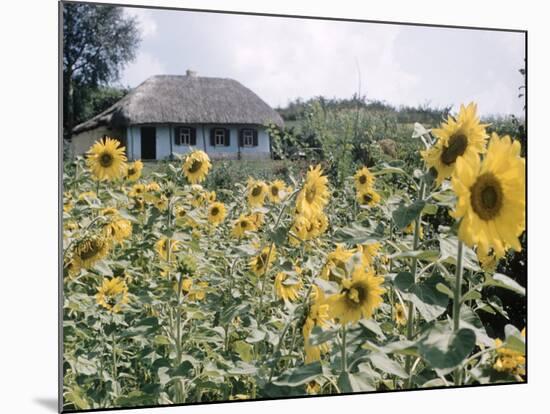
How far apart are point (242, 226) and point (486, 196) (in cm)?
142

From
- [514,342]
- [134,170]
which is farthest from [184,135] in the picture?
[514,342]

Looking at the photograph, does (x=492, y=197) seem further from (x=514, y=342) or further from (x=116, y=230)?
(x=116, y=230)

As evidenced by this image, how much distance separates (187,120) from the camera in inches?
119

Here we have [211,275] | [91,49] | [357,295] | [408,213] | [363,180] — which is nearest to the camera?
[408,213]

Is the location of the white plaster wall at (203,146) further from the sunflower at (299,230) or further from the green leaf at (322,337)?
the green leaf at (322,337)

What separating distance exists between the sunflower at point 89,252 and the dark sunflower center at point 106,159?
27 centimetres

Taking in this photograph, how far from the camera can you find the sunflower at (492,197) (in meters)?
1.85

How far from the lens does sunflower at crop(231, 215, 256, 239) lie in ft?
10.4

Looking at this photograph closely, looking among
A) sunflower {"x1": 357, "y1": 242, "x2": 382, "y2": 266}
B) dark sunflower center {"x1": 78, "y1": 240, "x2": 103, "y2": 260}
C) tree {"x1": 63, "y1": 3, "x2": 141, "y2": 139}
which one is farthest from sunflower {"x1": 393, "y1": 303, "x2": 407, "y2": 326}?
tree {"x1": 63, "y1": 3, "x2": 141, "y2": 139}

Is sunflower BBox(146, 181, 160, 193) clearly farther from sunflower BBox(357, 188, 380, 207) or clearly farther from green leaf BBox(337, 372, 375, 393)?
green leaf BBox(337, 372, 375, 393)

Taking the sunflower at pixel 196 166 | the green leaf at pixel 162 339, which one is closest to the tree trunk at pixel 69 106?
the sunflower at pixel 196 166

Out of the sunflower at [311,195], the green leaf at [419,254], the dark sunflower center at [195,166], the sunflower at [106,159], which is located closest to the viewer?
the green leaf at [419,254]
